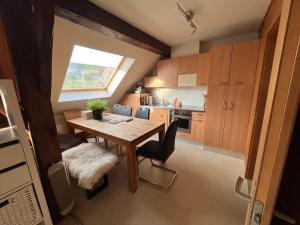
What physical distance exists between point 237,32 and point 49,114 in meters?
3.52

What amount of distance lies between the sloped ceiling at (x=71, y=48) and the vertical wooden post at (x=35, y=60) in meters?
0.73

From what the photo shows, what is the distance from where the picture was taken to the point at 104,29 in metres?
2.07

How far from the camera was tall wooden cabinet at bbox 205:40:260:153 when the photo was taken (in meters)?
2.39

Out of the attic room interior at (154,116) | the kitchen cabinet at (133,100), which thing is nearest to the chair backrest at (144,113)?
the attic room interior at (154,116)

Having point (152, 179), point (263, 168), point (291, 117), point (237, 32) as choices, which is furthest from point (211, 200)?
point (237, 32)

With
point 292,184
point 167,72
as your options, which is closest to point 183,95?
point 167,72

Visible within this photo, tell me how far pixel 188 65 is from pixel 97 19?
2266 millimetres

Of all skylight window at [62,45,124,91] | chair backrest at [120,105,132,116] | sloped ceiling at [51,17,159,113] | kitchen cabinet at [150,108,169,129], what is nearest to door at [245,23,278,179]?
kitchen cabinet at [150,108,169,129]

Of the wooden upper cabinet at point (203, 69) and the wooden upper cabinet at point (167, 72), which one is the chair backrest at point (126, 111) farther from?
the wooden upper cabinet at point (203, 69)

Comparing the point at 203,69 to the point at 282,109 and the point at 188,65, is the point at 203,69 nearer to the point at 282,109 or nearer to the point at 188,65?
the point at 188,65

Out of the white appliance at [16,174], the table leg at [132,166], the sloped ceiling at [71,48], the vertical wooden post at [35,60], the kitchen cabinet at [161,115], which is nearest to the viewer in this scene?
the white appliance at [16,174]

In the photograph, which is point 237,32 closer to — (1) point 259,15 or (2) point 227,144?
(1) point 259,15

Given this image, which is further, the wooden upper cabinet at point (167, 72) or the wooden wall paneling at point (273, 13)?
the wooden upper cabinet at point (167, 72)

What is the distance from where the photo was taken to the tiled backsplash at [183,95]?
3.62m
